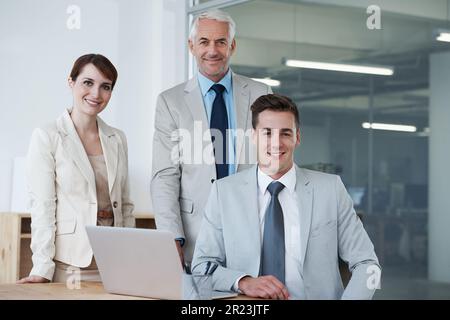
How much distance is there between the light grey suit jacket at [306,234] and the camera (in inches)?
93.5

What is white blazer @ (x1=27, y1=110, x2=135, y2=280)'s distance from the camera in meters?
2.86

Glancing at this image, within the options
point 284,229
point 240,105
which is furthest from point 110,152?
point 284,229

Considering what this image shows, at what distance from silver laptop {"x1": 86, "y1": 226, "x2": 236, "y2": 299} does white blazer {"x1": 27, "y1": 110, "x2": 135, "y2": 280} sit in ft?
2.07

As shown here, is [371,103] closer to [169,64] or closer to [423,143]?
[423,143]

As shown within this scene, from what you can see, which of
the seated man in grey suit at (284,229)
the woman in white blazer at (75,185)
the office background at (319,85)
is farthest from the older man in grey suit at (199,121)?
the office background at (319,85)

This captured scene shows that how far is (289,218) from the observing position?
2418mm

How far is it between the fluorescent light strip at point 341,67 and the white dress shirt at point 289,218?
1642 millimetres

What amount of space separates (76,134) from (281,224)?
958 millimetres

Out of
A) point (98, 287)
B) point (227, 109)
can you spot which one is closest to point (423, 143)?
point (227, 109)

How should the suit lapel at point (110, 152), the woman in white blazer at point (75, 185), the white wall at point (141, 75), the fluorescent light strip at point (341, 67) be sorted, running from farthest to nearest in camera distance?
the white wall at point (141, 75) → the fluorescent light strip at point (341, 67) → the suit lapel at point (110, 152) → the woman in white blazer at point (75, 185)

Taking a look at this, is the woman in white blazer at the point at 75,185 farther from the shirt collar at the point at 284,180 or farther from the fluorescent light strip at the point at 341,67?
the fluorescent light strip at the point at 341,67

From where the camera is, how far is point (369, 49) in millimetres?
4043

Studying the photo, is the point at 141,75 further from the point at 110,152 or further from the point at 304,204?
the point at 304,204

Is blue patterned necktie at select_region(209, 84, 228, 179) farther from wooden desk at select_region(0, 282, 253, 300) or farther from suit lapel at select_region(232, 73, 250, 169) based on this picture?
wooden desk at select_region(0, 282, 253, 300)
